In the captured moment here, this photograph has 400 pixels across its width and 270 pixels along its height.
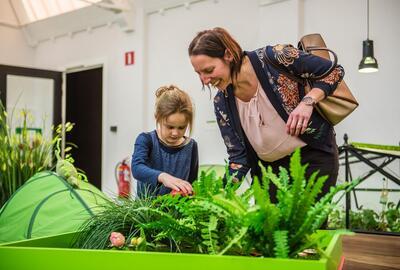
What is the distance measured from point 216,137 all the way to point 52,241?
13.6 feet

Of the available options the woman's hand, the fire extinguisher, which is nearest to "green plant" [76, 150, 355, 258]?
the woman's hand

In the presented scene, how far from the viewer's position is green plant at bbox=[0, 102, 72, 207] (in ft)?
7.79

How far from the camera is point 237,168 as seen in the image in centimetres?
126

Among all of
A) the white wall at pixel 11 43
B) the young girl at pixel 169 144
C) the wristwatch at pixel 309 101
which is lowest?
the young girl at pixel 169 144

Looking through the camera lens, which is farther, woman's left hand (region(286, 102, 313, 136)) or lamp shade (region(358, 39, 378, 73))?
lamp shade (region(358, 39, 378, 73))

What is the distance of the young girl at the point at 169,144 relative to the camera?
1.64 m

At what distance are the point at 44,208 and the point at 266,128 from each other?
88 centimetres

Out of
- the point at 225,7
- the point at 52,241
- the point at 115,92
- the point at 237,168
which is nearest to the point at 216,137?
the point at 225,7

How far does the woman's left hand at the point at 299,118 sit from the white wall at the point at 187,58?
2830mm

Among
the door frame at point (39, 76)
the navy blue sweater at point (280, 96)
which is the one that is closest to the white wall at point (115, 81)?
the door frame at point (39, 76)

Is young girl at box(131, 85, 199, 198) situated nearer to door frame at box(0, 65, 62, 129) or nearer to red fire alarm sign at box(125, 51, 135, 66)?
red fire alarm sign at box(125, 51, 135, 66)

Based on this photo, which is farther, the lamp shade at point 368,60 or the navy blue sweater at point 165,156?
the lamp shade at point 368,60

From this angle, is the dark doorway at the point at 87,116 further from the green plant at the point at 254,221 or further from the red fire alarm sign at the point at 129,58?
the green plant at the point at 254,221

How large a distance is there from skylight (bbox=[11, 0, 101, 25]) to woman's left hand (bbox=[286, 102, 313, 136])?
592cm
